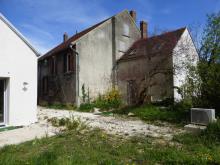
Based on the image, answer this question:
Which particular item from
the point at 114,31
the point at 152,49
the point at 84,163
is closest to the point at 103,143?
the point at 84,163

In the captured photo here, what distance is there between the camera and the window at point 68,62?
1747cm

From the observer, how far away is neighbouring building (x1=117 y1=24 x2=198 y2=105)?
49.6ft

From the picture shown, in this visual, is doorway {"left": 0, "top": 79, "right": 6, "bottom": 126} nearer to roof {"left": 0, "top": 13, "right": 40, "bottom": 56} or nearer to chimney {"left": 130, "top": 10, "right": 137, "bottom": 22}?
roof {"left": 0, "top": 13, "right": 40, "bottom": 56}

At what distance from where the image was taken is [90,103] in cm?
1686

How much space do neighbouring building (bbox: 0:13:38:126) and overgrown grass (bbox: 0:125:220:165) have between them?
3265 millimetres

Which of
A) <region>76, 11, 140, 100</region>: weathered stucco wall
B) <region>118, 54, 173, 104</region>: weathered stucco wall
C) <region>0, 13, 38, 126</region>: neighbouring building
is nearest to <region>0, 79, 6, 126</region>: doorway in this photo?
<region>0, 13, 38, 126</region>: neighbouring building

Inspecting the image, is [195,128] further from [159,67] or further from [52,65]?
[52,65]

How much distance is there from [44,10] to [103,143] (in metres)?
8.82

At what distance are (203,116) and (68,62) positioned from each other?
13015mm

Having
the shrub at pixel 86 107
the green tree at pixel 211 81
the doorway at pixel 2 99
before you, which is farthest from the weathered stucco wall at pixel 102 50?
the green tree at pixel 211 81

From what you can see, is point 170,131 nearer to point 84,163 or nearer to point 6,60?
point 84,163

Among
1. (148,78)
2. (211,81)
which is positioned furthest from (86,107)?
(211,81)

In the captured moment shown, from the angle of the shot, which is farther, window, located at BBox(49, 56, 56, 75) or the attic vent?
window, located at BBox(49, 56, 56, 75)

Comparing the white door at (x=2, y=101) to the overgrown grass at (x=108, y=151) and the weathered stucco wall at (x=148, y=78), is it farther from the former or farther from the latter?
the weathered stucco wall at (x=148, y=78)
